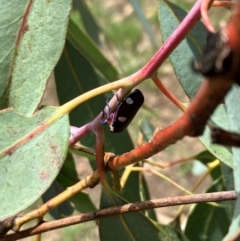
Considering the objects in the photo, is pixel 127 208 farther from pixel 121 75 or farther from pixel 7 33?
pixel 121 75

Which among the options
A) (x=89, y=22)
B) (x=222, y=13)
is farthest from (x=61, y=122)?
(x=222, y=13)

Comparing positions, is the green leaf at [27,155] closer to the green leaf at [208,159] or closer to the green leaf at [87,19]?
the green leaf at [208,159]

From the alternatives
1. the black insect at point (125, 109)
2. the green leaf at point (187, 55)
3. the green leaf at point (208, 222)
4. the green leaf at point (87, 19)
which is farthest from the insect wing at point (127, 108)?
the green leaf at point (87, 19)

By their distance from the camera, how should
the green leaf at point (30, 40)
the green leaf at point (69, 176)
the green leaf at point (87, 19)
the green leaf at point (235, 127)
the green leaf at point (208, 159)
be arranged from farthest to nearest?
1. the green leaf at point (87, 19)
2. the green leaf at point (208, 159)
3. the green leaf at point (69, 176)
4. the green leaf at point (30, 40)
5. the green leaf at point (235, 127)

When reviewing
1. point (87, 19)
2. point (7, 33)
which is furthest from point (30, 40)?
point (87, 19)

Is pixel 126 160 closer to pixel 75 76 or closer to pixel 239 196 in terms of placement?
pixel 239 196

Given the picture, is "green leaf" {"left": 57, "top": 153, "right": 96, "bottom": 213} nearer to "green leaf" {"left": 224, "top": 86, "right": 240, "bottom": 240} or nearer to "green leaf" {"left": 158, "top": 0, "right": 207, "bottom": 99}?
"green leaf" {"left": 158, "top": 0, "right": 207, "bottom": 99}
